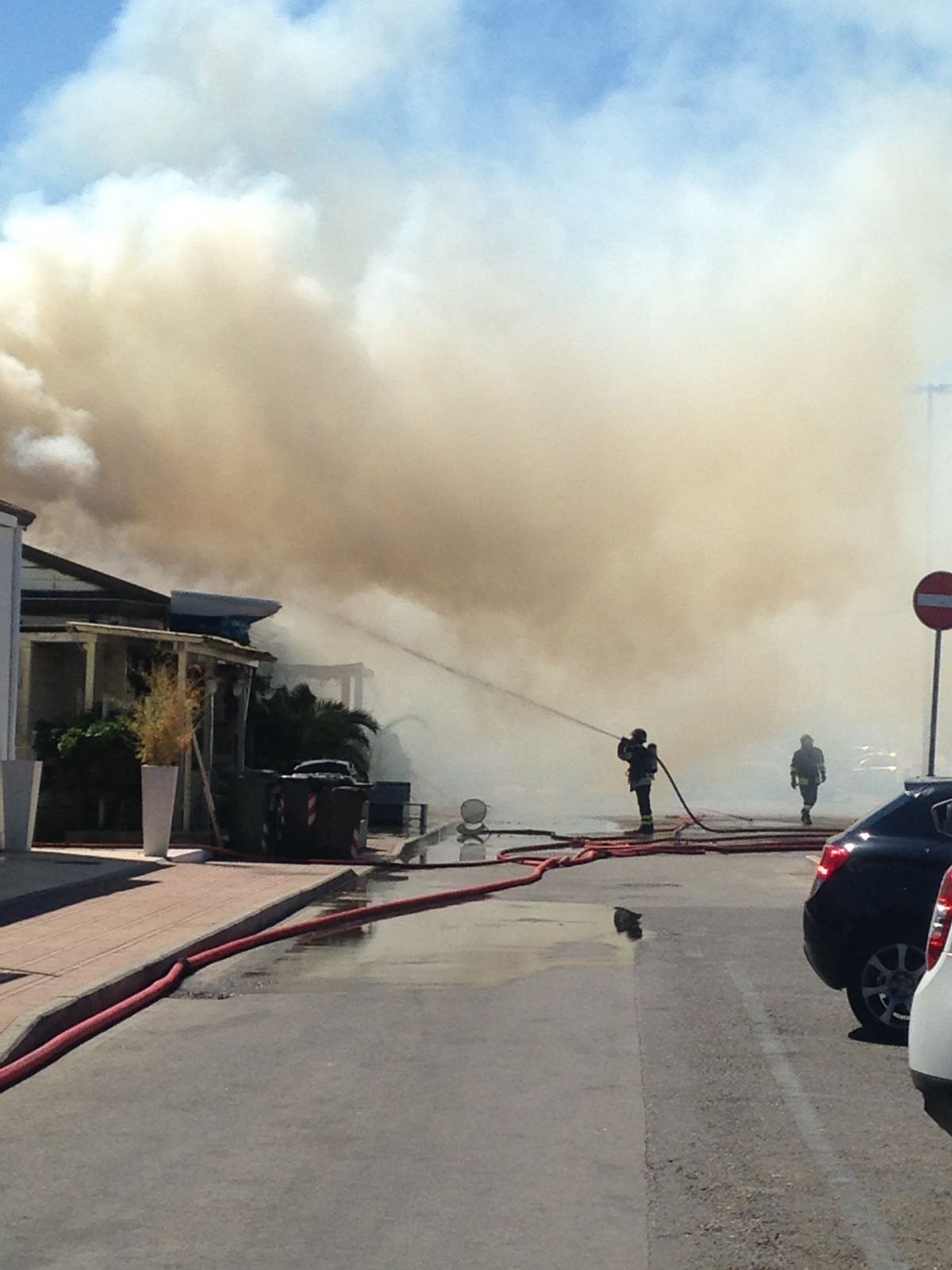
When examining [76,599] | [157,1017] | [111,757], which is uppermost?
[76,599]

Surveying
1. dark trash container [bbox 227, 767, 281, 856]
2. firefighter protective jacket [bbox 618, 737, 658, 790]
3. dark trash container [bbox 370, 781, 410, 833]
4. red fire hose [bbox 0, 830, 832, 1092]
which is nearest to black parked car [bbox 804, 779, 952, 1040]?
red fire hose [bbox 0, 830, 832, 1092]

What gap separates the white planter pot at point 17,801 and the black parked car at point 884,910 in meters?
12.3

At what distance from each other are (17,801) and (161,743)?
221 centimetres

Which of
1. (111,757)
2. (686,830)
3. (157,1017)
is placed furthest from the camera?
(686,830)

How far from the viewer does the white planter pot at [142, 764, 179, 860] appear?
20156 mm

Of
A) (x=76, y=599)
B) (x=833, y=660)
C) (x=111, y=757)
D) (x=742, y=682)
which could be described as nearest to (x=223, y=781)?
(x=111, y=757)

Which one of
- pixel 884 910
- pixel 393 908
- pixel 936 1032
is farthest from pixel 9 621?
pixel 936 1032

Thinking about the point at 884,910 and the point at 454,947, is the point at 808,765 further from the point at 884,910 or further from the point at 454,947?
the point at 884,910

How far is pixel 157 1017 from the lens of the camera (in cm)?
954

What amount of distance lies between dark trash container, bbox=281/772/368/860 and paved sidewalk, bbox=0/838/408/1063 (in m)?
1.50

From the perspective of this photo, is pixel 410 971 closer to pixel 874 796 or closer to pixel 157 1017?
pixel 157 1017

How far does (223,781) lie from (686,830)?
26.3 ft

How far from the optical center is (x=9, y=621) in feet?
69.9

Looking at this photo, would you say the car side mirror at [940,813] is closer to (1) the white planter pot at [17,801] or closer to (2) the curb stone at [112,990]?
(2) the curb stone at [112,990]
